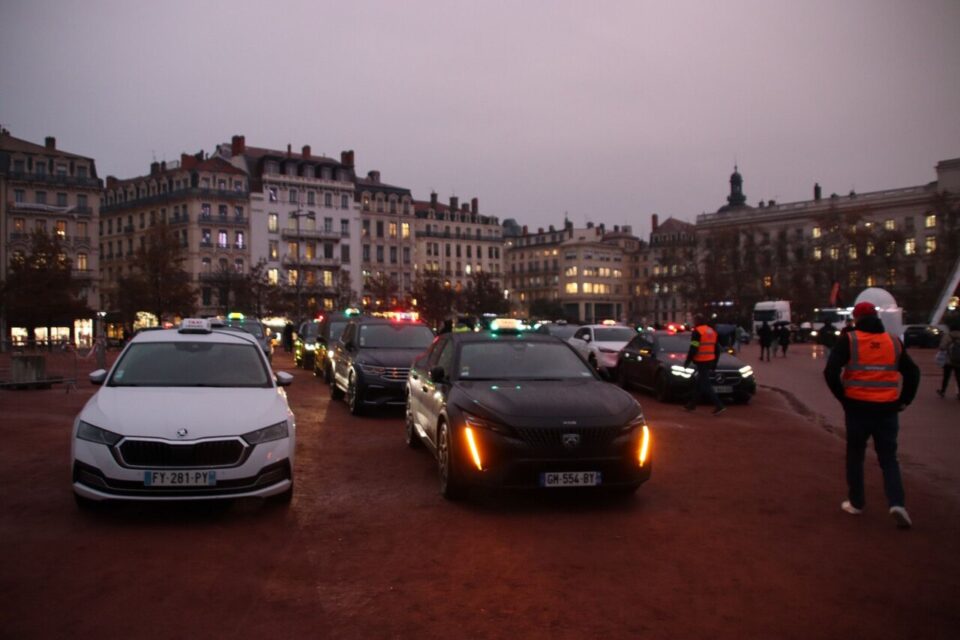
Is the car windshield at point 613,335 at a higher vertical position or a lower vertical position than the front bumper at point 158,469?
higher

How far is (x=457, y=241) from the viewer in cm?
11931

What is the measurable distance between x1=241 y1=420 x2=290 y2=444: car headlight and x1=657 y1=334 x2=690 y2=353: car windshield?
12124mm

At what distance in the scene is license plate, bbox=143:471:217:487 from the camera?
6699 mm

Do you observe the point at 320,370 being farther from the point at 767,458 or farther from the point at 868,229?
the point at 868,229

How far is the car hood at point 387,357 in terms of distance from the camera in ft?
48.2

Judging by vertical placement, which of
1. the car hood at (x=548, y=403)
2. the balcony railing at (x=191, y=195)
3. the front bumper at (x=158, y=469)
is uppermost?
the balcony railing at (x=191, y=195)

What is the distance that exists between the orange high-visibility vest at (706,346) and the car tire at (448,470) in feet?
25.8

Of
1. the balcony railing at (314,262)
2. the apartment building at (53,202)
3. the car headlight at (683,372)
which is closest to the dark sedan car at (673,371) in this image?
the car headlight at (683,372)

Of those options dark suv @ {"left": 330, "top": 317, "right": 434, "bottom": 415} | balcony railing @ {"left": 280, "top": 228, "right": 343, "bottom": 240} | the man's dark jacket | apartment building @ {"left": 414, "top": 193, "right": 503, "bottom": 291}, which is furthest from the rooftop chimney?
the man's dark jacket

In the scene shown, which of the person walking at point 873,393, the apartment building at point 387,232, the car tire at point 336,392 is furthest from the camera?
the apartment building at point 387,232

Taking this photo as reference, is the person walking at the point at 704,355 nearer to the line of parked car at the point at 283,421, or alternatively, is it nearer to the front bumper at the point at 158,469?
the line of parked car at the point at 283,421

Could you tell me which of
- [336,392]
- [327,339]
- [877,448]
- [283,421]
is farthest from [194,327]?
[327,339]

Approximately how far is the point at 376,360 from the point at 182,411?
765 centimetres

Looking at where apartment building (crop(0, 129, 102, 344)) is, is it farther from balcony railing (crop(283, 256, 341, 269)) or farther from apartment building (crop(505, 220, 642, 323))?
apartment building (crop(505, 220, 642, 323))
